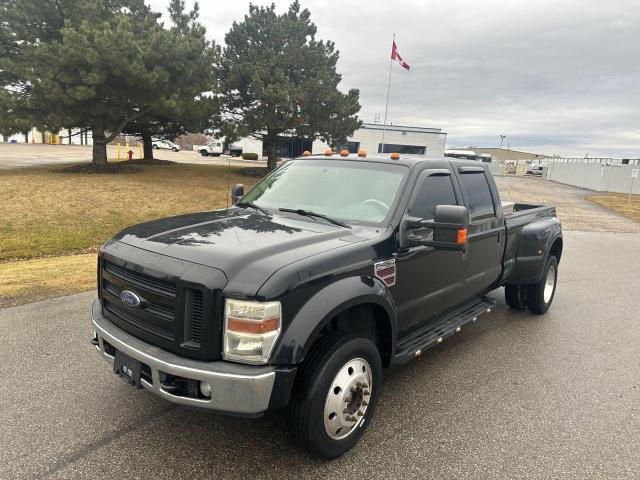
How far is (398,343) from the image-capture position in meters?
3.44

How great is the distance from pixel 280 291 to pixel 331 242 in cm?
64

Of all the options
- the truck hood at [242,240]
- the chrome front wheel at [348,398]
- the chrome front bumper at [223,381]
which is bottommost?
the chrome front wheel at [348,398]

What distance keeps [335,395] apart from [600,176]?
1725 inches

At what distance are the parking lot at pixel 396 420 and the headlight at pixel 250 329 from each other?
78 cm

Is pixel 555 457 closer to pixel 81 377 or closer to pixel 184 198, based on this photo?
pixel 81 377

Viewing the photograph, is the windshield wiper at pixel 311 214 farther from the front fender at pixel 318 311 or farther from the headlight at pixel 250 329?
the headlight at pixel 250 329

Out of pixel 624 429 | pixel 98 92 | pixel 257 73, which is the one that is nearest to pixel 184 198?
pixel 98 92

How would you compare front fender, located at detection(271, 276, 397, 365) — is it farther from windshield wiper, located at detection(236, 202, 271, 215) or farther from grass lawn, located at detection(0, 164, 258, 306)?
grass lawn, located at detection(0, 164, 258, 306)

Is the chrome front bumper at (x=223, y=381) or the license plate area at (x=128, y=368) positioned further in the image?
the license plate area at (x=128, y=368)

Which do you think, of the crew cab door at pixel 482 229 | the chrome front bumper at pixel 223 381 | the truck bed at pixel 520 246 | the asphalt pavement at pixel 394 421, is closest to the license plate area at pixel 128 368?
the chrome front bumper at pixel 223 381

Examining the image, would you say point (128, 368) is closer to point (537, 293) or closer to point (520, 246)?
point (520, 246)

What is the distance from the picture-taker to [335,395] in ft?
8.80

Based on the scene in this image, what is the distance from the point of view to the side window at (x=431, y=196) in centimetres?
351

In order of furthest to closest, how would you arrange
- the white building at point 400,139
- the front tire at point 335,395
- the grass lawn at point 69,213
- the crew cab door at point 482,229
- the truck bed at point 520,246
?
the white building at point 400,139, the grass lawn at point 69,213, the truck bed at point 520,246, the crew cab door at point 482,229, the front tire at point 335,395
